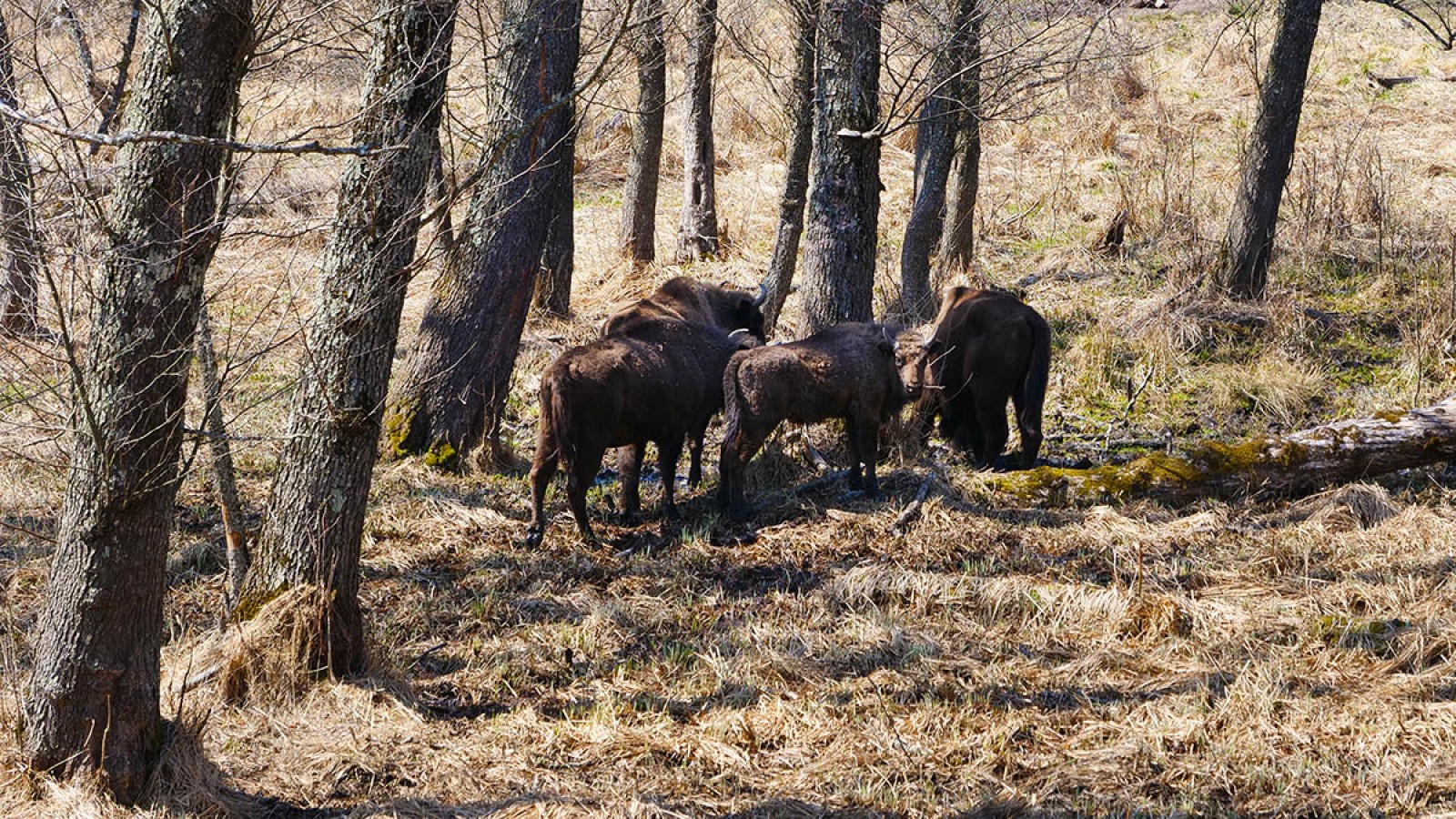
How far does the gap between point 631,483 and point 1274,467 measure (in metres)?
4.82

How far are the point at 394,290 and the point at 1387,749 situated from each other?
520 cm

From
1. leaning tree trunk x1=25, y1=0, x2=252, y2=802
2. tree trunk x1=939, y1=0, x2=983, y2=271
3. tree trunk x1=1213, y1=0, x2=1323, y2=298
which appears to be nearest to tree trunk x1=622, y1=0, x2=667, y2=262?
tree trunk x1=939, y1=0, x2=983, y2=271

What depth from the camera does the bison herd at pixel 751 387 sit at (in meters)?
9.27

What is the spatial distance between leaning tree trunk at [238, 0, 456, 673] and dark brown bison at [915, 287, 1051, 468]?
5.29 meters

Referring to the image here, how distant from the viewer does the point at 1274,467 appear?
955cm

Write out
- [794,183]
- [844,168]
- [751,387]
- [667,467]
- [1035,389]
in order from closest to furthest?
[751,387], [667,467], [1035,389], [844,168], [794,183]

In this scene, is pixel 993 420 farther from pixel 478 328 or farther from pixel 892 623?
pixel 478 328

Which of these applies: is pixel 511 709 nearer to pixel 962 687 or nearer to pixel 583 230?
pixel 962 687

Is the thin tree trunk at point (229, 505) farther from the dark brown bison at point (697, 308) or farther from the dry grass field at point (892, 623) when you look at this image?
the dark brown bison at point (697, 308)

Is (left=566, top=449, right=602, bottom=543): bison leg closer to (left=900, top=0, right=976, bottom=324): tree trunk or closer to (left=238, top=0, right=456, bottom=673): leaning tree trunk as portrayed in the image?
(left=238, top=0, right=456, bottom=673): leaning tree trunk

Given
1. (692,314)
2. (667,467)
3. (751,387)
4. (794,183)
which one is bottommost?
(667,467)

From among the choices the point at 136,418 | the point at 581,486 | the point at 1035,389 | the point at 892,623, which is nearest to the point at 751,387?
the point at 581,486

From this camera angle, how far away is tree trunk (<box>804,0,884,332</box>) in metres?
10.3

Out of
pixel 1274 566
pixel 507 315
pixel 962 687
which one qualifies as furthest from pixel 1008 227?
pixel 962 687
